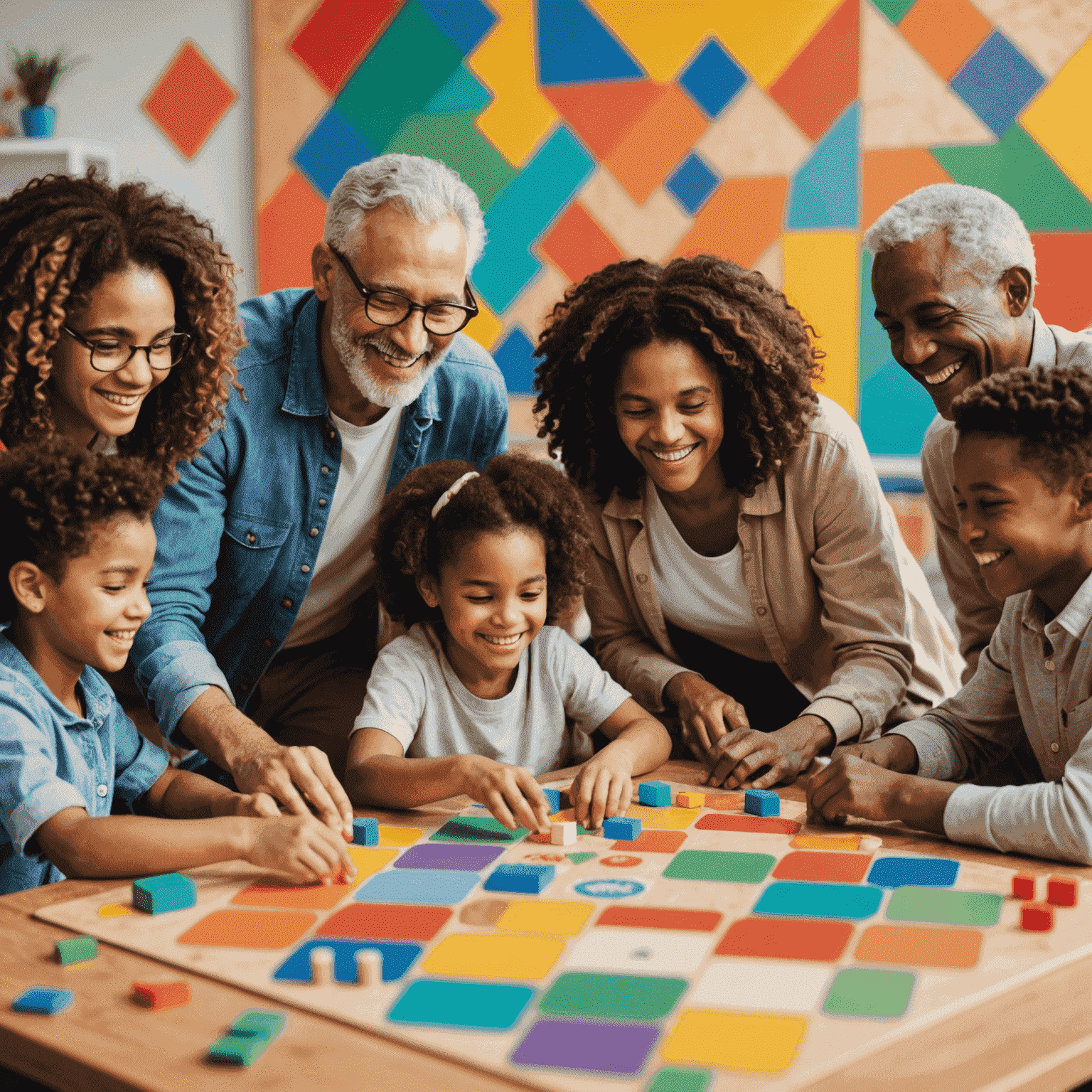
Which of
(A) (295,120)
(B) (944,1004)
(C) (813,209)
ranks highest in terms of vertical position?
(A) (295,120)

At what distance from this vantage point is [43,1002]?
1.17m

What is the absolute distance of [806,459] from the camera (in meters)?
2.31

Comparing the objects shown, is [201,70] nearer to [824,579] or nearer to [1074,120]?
[1074,120]

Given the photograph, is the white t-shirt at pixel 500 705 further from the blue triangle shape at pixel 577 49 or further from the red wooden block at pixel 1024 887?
the blue triangle shape at pixel 577 49

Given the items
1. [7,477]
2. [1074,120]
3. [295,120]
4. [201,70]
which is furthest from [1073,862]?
[201,70]

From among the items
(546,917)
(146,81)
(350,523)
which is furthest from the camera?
(146,81)

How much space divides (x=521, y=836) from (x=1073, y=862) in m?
0.68

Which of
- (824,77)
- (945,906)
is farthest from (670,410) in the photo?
(824,77)

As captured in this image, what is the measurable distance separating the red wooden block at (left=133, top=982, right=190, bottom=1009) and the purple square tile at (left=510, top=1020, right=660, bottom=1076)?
33cm

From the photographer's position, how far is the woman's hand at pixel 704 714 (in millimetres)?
2119

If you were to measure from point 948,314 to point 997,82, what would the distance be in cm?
212

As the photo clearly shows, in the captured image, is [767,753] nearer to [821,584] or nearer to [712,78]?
[821,584]

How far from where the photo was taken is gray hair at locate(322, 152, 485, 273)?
2.24 metres

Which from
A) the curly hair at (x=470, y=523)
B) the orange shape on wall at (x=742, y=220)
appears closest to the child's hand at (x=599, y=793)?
the curly hair at (x=470, y=523)
